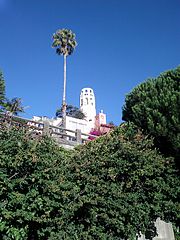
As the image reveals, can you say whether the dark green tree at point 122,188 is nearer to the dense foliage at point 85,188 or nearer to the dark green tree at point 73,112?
the dense foliage at point 85,188

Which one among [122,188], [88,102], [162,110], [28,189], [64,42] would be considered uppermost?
[88,102]

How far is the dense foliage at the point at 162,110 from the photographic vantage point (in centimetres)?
870

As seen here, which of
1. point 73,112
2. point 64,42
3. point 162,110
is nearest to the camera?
point 162,110

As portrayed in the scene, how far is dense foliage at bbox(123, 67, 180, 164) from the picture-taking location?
28.5ft

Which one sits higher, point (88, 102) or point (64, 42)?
point (88, 102)

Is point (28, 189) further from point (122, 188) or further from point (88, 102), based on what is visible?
point (88, 102)

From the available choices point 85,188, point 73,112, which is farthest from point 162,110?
point 73,112

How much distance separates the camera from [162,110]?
912 centimetres

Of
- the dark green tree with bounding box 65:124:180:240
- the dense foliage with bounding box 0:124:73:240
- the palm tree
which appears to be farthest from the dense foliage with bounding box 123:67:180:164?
the palm tree

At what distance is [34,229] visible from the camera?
6406mm

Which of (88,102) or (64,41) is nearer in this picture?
(64,41)

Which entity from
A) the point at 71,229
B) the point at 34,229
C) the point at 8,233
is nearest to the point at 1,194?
the point at 8,233

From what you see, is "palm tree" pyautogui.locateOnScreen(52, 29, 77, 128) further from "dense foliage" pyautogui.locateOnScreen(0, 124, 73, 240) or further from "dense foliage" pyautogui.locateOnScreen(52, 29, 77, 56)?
"dense foliage" pyautogui.locateOnScreen(0, 124, 73, 240)

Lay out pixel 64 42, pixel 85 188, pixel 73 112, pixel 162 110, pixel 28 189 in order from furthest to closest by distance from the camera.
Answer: pixel 73 112 < pixel 64 42 < pixel 162 110 < pixel 85 188 < pixel 28 189
